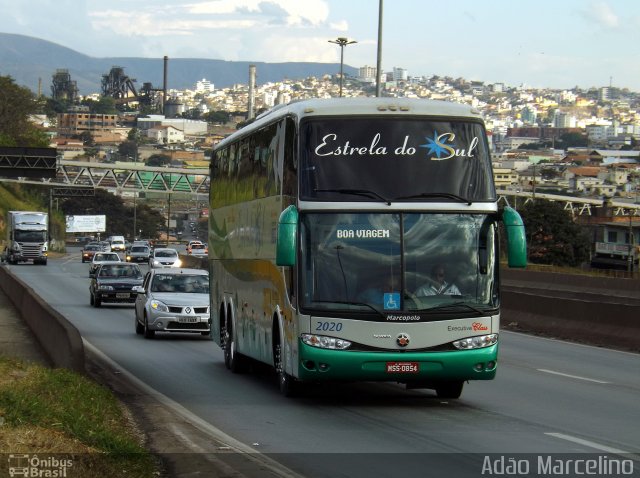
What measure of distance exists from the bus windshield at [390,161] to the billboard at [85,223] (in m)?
151

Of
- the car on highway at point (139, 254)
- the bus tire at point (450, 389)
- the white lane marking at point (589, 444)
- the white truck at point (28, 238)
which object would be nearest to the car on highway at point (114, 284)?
the bus tire at point (450, 389)

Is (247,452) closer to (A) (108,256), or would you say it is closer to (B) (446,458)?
(B) (446,458)

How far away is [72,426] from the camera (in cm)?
1179

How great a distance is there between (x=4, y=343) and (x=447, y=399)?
1068 cm

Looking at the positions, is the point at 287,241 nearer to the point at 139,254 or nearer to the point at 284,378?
the point at 284,378

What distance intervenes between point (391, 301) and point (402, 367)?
0.75m

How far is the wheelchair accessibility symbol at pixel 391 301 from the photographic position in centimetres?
1537

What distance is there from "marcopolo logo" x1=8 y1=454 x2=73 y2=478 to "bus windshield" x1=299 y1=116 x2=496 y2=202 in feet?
20.6

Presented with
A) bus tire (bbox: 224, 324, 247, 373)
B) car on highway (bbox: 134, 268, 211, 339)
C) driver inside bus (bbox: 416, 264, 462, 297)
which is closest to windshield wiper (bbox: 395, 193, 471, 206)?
driver inside bus (bbox: 416, 264, 462, 297)

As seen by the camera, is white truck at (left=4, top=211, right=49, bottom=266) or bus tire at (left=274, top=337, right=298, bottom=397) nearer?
bus tire at (left=274, top=337, right=298, bottom=397)

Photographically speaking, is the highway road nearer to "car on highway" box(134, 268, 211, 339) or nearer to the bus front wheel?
the bus front wheel

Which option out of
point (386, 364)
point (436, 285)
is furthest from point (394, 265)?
point (386, 364)

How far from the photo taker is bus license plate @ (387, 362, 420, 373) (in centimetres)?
1535

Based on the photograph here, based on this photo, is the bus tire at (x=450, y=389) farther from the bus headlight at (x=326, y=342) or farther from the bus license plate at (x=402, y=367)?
the bus headlight at (x=326, y=342)
